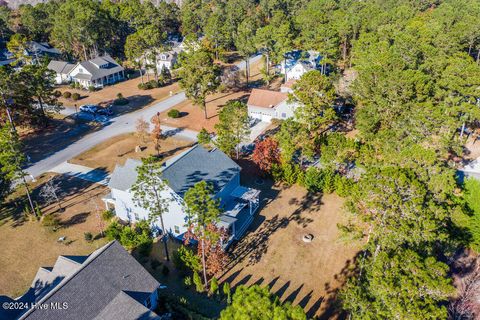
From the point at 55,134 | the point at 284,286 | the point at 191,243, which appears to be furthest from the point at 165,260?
the point at 55,134

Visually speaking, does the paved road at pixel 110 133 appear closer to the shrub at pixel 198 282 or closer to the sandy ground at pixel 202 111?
the sandy ground at pixel 202 111

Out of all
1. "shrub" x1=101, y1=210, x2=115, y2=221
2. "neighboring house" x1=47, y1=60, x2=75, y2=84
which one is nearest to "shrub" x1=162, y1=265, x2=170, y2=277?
"shrub" x1=101, y1=210, x2=115, y2=221

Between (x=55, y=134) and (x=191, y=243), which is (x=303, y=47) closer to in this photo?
(x=55, y=134)

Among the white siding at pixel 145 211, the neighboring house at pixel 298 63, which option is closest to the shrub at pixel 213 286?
the white siding at pixel 145 211

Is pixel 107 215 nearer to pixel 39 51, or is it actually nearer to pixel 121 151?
pixel 121 151

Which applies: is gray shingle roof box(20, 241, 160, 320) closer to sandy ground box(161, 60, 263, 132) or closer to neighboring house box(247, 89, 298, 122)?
sandy ground box(161, 60, 263, 132)
